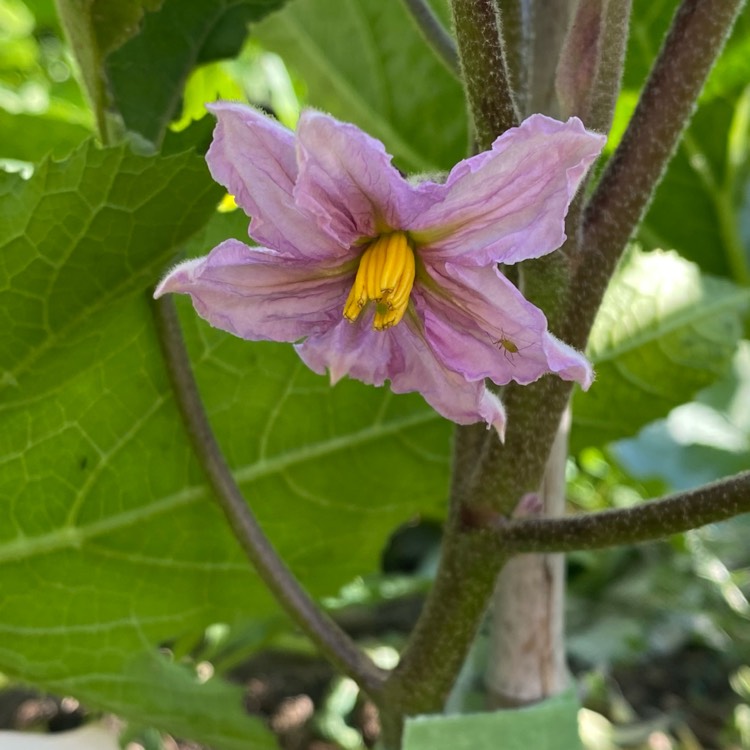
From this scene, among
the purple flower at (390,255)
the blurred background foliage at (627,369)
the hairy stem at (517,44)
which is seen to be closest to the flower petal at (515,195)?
the purple flower at (390,255)

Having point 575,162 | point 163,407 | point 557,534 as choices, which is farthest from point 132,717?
point 575,162

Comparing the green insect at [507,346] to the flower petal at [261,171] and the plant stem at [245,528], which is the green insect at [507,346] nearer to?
the flower petal at [261,171]

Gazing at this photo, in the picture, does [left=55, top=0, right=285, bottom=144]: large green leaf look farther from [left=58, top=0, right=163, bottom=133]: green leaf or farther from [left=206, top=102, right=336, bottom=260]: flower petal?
[left=206, top=102, right=336, bottom=260]: flower petal

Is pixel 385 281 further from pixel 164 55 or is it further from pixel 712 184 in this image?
pixel 712 184

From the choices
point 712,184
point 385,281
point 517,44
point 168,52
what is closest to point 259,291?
point 385,281

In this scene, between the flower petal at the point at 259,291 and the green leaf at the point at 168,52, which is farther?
the green leaf at the point at 168,52

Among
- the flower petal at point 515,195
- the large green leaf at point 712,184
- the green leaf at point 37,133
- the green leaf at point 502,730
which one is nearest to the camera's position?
the flower petal at point 515,195

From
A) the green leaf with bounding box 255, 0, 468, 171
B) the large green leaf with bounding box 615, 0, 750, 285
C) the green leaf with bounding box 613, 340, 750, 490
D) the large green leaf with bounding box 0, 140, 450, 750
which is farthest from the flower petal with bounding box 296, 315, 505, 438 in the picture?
the green leaf with bounding box 613, 340, 750, 490
